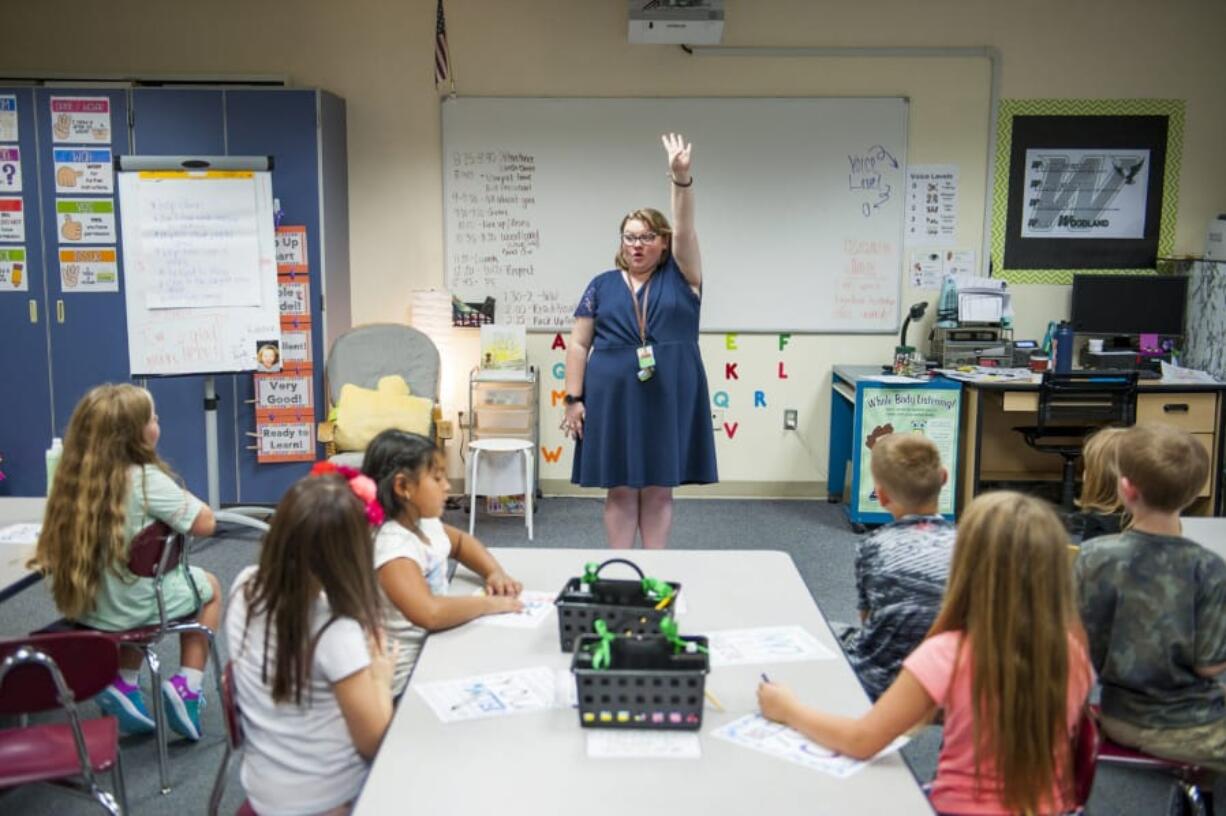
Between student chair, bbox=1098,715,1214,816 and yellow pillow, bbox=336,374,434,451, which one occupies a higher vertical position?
yellow pillow, bbox=336,374,434,451

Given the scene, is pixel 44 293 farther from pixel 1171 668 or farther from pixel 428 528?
pixel 1171 668

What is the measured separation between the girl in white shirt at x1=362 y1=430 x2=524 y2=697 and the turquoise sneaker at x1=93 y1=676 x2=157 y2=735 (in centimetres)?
114

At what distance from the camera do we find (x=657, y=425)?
3.70 meters

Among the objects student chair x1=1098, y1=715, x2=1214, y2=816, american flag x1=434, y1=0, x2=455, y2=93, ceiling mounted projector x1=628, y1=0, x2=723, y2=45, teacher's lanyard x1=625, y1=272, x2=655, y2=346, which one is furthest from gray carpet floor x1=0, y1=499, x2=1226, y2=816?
ceiling mounted projector x1=628, y1=0, x2=723, y2=45

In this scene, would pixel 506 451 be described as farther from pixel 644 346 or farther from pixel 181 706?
pixel 181 706

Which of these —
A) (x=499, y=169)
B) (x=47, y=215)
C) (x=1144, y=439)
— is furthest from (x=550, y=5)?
(x=1144, y=439)

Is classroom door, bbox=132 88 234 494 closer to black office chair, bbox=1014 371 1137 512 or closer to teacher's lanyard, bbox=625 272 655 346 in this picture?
teacher's lanyard, bbox=625 272 655 346

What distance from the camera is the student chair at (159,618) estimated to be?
2.67 meters

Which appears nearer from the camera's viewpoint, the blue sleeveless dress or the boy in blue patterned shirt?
the boy in blue patterned shirt

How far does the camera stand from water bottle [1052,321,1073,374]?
17.9ft

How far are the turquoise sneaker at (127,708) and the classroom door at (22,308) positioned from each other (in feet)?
9.59

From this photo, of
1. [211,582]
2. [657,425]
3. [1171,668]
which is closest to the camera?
[1171,668]

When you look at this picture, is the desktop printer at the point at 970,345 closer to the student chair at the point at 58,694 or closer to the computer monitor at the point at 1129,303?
the computer monitor at the point at 1129,303

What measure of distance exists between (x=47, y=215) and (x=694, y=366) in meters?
3.58
